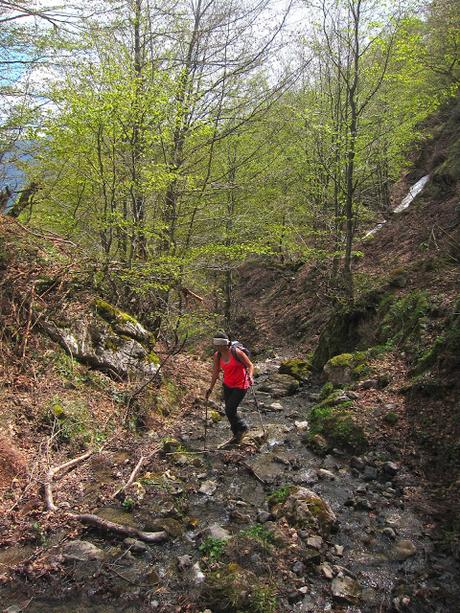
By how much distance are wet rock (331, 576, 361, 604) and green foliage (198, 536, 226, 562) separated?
1.18 m

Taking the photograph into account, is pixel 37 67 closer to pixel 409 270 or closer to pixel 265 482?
pixel 265 482

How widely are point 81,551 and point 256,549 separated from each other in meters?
1.83

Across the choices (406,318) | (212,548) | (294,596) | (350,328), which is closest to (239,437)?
(212,548)

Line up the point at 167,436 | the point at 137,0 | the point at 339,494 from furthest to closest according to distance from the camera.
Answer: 1. the point at 137,0
2. the point at 167,436
3. the point at 339,494

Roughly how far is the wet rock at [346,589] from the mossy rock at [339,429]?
9.25 feet

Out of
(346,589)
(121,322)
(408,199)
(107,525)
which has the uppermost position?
(408,199)

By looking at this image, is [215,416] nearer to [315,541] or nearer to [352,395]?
[352,395]

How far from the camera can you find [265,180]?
13.1 m

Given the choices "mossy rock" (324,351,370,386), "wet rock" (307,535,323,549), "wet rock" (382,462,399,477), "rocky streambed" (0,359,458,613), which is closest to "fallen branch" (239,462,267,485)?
"rocky streambed" (0,359,458,613)

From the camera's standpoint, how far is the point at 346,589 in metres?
3.81

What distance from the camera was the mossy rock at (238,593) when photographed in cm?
360

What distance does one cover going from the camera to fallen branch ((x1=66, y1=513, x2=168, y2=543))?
457cm

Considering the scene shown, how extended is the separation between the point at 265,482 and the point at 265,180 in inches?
386

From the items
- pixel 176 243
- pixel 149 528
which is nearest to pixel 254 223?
pixel 176 243
